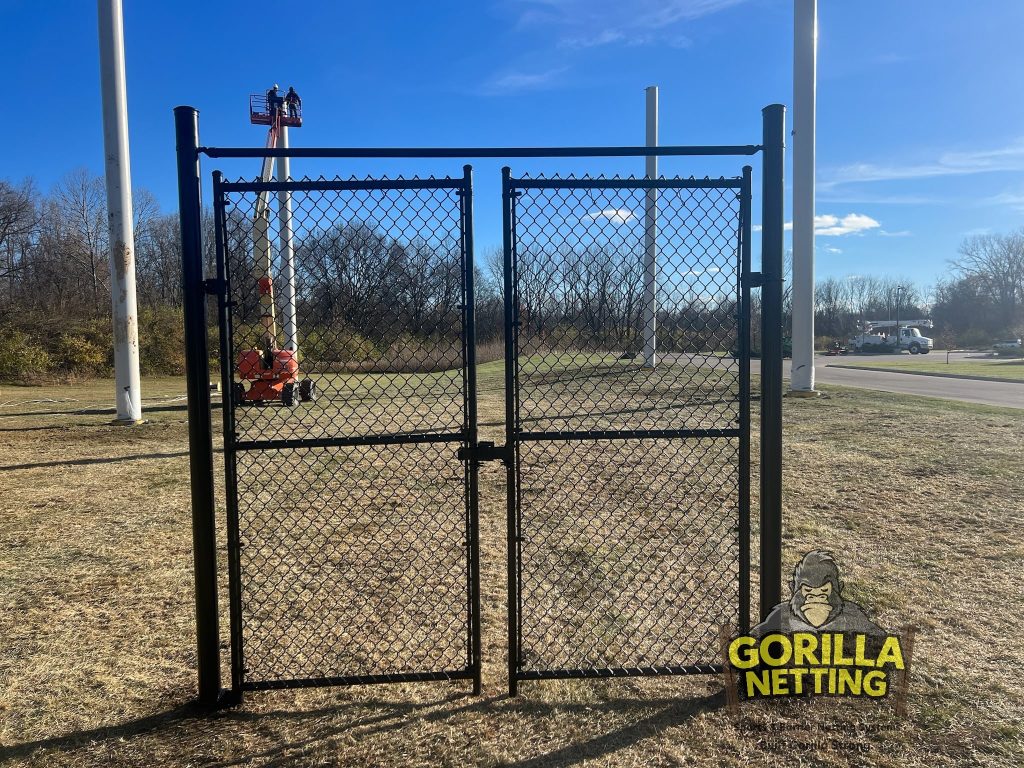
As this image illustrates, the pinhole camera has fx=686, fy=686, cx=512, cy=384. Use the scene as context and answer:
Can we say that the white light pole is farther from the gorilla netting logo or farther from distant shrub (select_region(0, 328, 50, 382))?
distant shrub (select_region(0, 328, 50, 382))

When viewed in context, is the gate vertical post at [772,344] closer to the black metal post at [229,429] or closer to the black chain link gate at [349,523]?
the black chain link gate at [349,523]

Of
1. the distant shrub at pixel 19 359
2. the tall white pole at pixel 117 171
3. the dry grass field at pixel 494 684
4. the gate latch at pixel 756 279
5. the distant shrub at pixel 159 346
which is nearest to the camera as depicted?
the dry grass field at pixel 494 684

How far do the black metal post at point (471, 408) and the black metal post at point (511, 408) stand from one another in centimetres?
13

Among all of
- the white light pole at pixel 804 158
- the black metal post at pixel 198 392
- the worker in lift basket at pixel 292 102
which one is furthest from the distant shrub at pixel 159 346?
the black metal post at pixel 198 392

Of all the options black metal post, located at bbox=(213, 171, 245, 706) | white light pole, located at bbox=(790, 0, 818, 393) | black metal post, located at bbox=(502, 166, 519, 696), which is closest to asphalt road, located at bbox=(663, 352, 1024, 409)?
white light pole, located at bbox=(790, 0, 818, 393)

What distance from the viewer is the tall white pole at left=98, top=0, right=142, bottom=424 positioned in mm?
9930

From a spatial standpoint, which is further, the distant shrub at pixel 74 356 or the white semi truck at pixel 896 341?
the white semi truck at pixel 896 341

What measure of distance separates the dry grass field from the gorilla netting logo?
0.31 ft

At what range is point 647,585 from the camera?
12.8 feet

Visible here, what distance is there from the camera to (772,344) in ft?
8.75

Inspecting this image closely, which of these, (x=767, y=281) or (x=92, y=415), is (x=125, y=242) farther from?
(x=767, y=281)

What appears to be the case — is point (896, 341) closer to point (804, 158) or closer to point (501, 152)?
point (804, 158)

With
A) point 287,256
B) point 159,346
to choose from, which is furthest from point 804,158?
point 159,346

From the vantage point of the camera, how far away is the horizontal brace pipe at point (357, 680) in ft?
8.72
